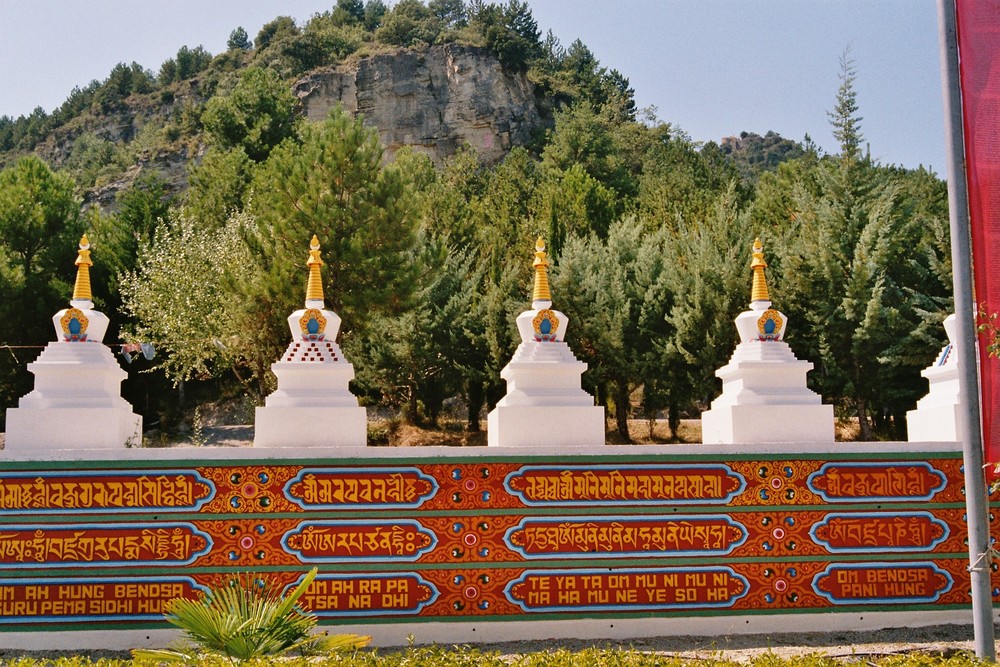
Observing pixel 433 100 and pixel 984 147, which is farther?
pixel 433 100

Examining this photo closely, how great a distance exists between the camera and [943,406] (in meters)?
9.23

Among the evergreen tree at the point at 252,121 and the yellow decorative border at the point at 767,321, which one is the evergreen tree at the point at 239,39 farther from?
the yellow decorative border at the point at 767,321

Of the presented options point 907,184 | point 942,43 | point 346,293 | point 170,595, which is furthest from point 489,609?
point 907,184

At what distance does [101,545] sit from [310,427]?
211 centimetres

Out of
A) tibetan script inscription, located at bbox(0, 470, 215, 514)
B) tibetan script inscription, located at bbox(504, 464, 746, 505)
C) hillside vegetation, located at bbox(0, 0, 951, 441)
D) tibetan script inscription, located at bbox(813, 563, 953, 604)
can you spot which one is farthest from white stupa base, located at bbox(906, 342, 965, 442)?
hillside vegetation, located at bbox(0, 0, 951, 441)

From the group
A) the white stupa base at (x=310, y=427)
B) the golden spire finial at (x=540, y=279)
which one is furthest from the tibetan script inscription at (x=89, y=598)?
the golden spire finial at (x=540, y=279)

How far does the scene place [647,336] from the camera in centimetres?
2234

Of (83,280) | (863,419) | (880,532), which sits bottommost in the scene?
(880,532)

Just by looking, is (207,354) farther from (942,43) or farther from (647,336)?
(942,43)

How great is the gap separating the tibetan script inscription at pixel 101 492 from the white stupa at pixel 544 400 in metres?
2.91

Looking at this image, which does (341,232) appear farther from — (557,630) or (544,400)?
(557,630)

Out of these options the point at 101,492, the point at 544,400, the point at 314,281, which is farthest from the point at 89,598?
the point at 544,400

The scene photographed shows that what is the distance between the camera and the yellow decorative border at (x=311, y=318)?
915cm

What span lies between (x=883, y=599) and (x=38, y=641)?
780 centimetres
